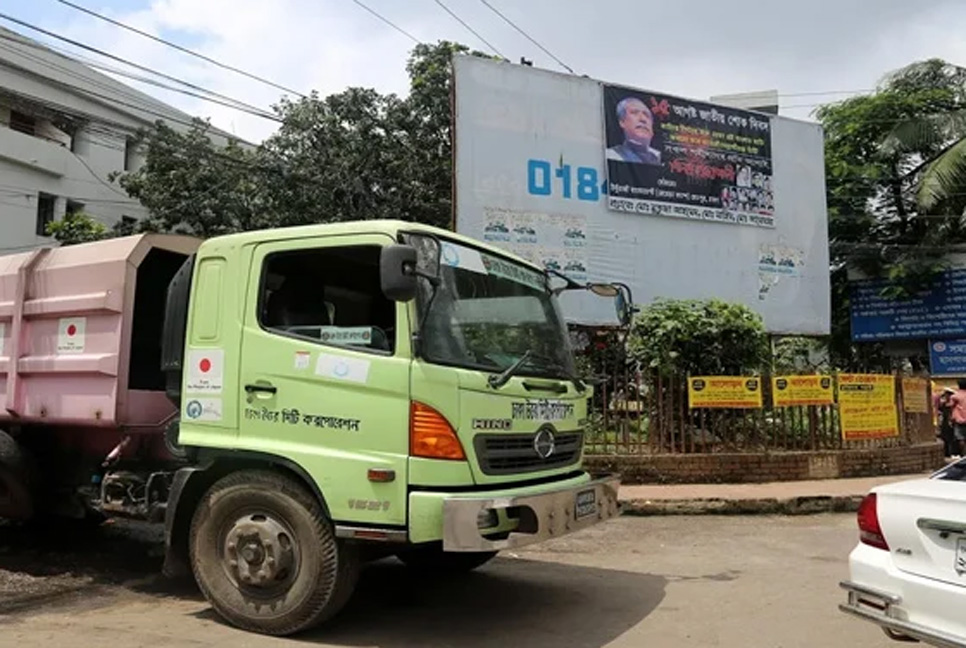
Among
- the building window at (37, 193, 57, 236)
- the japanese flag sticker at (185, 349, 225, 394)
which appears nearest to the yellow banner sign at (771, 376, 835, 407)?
the japanese flag sticker at (185, 349, 225, 394)

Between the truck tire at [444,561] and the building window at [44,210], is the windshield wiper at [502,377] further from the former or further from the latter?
the building window at [44,210]

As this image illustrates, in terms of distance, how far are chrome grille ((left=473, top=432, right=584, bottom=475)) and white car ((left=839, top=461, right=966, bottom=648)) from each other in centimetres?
179

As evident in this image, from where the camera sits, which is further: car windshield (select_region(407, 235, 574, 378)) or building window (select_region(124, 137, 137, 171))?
building window (select_region(124, 137, 137, 171))

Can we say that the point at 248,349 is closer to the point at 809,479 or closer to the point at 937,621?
the point at 937,621

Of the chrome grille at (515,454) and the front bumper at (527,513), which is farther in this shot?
the chrome grille at (515,454)

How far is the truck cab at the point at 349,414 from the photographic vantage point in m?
4.39

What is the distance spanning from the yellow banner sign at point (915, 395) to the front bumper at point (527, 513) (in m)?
8.85

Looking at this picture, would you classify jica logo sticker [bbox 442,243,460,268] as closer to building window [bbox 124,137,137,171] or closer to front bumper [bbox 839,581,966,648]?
front bumper [bbox 839,581,966,648]

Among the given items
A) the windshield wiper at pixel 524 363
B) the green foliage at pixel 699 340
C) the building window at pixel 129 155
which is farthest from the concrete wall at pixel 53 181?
the windshield wiper at pixel 524 363

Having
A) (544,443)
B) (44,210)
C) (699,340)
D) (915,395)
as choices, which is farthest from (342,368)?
(44,210)

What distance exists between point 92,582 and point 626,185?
11154 millimetres

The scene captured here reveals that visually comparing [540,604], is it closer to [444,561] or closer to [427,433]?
[444,561]

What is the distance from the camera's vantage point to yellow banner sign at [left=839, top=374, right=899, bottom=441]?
36.5 ft

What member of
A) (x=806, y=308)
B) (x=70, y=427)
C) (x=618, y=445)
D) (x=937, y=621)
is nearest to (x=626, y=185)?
(x=806, y=308)
